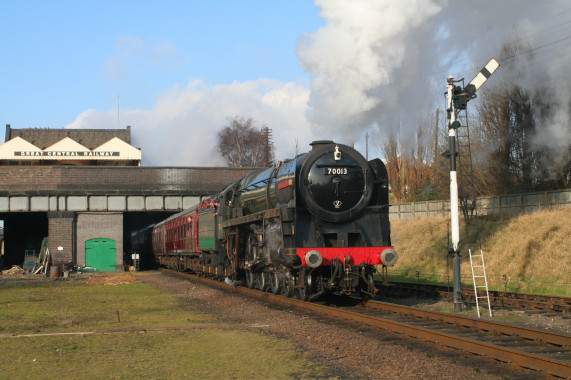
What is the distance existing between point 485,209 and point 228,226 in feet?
48.9

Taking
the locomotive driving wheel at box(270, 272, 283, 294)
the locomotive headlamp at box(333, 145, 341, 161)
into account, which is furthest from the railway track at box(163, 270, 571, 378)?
the locomotive headlamp at box(333, 145, 341, 161)

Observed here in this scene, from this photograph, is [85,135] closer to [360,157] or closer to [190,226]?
[190,226]

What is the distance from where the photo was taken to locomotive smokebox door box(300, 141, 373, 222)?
12.6 metres

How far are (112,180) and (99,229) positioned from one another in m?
3.15

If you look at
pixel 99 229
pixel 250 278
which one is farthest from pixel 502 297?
pixel 99 229

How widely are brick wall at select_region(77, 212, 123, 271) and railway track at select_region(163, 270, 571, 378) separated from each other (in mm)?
25631

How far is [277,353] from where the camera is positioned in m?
7.98

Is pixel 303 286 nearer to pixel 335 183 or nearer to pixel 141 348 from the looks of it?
pixel 335 183

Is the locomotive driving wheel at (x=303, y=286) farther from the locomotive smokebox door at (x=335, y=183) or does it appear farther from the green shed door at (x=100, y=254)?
the green shed door at (x=100, y=254)

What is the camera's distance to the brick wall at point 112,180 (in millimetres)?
34188

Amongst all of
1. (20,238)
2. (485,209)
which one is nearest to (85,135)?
(20,238)

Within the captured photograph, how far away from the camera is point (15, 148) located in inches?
2623

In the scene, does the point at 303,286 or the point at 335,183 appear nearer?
the point at 303,286

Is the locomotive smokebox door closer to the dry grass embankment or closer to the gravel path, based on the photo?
the gravel path
